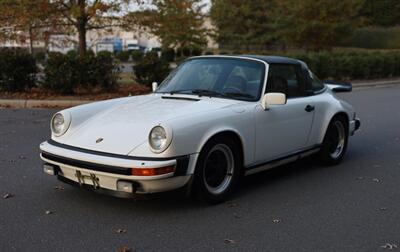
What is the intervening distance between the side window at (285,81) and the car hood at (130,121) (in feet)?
2.12

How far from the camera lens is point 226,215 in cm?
475

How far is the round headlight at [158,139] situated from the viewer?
4.46m

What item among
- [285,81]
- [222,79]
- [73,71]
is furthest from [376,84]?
[222,79]

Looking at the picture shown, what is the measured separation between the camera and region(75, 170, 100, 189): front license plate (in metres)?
4.59

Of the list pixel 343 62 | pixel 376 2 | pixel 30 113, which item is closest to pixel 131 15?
pixel 30 113

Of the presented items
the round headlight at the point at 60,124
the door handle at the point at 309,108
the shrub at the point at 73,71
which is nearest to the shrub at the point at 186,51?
the shrub at the point at 73,71

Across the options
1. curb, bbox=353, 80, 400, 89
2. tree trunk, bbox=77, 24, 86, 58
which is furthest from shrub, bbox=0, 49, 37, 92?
curb, bbox=353, 80, 400, 89

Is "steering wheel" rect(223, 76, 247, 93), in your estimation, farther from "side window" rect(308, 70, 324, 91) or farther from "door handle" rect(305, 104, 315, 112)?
"side window" rect(308, 70, 324, 91)

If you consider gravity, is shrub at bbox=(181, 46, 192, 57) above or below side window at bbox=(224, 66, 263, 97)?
below

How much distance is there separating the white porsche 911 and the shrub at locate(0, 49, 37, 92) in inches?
336

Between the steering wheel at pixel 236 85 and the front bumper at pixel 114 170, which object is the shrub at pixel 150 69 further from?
the front bumper at pixel 114 170

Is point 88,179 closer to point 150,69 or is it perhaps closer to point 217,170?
point 217,170

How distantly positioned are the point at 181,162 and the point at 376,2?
61.4 m

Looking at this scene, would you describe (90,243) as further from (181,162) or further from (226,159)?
(226,159)
